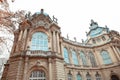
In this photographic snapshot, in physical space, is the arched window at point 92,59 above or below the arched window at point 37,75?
above

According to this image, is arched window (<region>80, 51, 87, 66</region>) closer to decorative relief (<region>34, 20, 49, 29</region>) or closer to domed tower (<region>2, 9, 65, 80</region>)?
domed tower (<region>2, 9, 65, 80</region>)

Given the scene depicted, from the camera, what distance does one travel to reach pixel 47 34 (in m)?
21.0

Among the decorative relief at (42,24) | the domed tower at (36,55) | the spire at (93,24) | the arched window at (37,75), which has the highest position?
the spire at (93,24)

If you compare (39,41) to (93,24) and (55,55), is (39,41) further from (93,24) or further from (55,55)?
(93,24)

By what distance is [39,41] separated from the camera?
1981cm

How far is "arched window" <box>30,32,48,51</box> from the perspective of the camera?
1886cm

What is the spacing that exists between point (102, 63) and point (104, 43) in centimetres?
564

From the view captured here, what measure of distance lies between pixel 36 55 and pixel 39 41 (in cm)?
399

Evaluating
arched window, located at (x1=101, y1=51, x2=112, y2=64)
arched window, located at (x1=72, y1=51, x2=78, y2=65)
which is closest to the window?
arched window, located at (x1=101, y1=51, x2=112, y2=64)

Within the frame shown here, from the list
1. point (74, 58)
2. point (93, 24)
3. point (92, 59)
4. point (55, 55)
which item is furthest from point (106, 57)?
point (93, 24)

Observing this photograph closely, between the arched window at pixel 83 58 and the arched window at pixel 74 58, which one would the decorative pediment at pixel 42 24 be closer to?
the arched window at pixel 74 58

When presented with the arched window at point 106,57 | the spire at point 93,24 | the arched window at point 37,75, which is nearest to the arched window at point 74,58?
the arched window at point 106,57

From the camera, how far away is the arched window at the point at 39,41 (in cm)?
1886

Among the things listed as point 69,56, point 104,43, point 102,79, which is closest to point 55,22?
point 69,56
